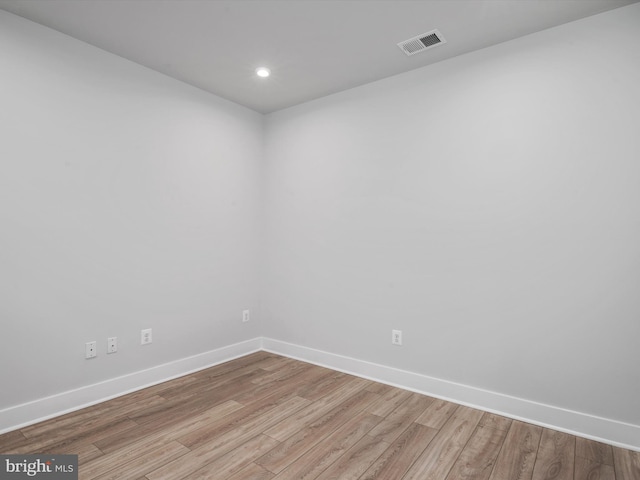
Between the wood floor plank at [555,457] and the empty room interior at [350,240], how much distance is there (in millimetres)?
14

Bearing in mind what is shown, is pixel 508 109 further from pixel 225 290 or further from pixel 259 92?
pixel 225 290

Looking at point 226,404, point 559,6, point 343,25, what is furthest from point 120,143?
point 559,6

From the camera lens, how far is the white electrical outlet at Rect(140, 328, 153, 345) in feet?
9.31

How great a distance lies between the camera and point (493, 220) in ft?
8.20

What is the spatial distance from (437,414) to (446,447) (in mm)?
395

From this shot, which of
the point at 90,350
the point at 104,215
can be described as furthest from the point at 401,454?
the point at 104,215

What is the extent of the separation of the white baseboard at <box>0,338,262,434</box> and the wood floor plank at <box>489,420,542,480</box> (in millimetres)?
2501

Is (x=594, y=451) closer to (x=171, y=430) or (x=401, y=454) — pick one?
(x=401, y=454)

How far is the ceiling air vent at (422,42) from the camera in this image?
7.80ft

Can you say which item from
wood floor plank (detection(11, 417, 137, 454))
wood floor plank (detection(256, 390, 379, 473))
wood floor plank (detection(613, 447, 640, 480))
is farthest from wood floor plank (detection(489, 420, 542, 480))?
wood floor plank (detection(11, 417, 137, 454))

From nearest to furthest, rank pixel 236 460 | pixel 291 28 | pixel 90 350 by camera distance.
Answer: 1. pixel 236 460
2. pixel 291 28
3. pixel 90 350

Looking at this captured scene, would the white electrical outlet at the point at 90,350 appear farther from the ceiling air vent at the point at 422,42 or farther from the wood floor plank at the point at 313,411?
the ceiling air vent at the point at 422,42

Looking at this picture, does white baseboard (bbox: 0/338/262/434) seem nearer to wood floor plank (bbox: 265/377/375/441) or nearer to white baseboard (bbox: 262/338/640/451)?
white baseboard (bbox: 262/338/640/451)

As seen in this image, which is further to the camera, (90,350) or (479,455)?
(90,350)
